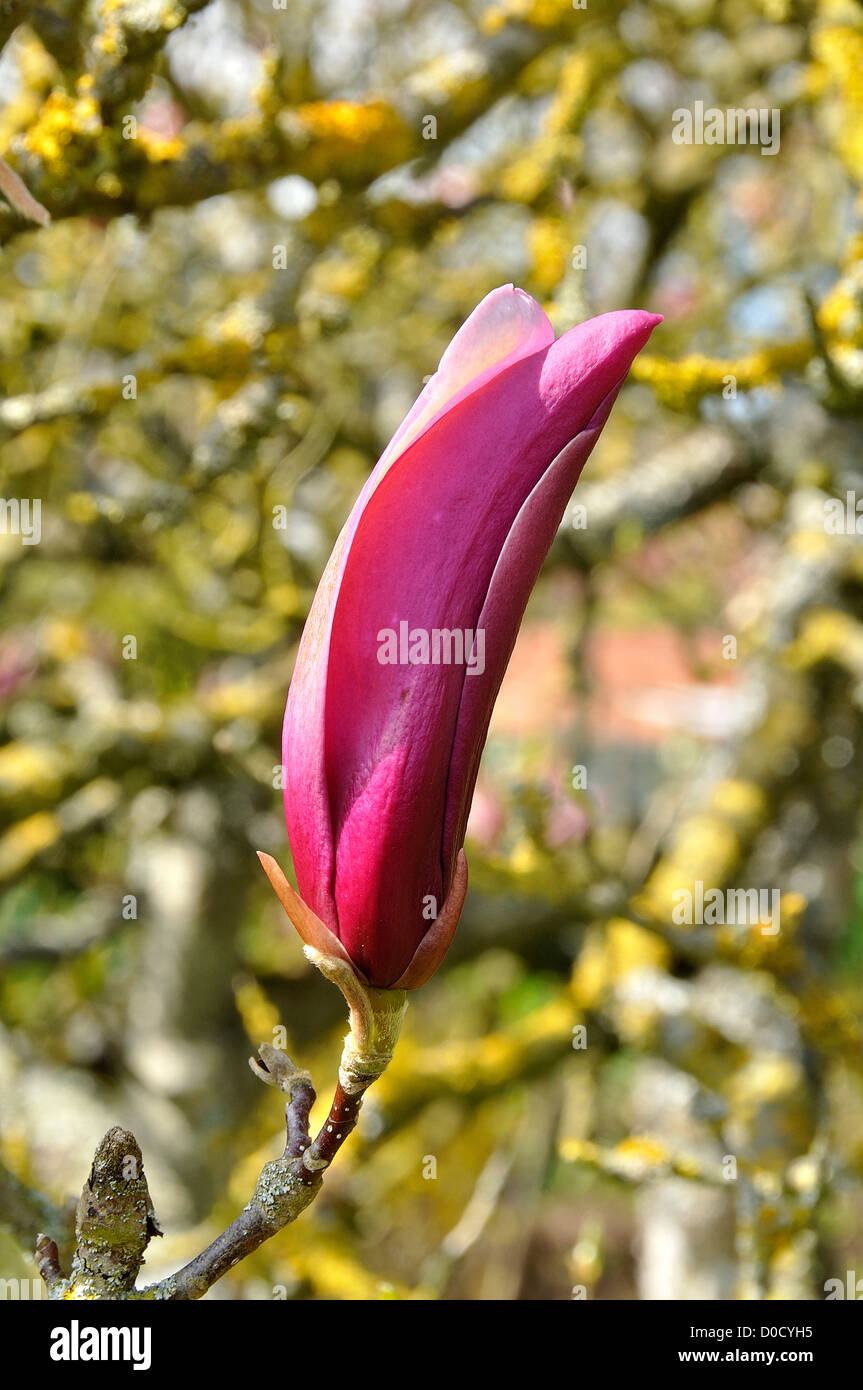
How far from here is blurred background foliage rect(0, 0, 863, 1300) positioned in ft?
3.90

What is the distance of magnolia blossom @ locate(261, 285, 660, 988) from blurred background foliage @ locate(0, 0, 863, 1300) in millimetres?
325

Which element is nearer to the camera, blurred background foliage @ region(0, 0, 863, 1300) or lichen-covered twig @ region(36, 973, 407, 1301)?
lichen-covered twig @ region(36, 973, 407, 1301)

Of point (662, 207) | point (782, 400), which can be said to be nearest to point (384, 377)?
point (662, 207)

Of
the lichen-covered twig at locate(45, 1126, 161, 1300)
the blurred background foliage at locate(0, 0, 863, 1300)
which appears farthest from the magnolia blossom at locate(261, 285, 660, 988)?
the blurred background foliage at locate(0, 0, 863, 1300)

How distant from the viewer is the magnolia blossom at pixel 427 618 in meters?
0.51

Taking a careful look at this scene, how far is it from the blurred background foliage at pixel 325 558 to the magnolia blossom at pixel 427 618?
1.07 ft

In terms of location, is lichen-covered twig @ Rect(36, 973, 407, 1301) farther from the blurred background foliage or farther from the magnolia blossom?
the blurred background foliage

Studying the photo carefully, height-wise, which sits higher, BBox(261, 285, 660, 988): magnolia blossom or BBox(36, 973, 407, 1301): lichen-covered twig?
BBox(261, 285, 660, 988): magnolia blossom

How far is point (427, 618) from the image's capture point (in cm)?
52

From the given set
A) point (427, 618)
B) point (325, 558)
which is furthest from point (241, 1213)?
point (325, 558)

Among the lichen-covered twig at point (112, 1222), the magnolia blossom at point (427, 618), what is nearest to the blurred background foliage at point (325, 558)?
the lichen-covered twig at point (112, 1222)

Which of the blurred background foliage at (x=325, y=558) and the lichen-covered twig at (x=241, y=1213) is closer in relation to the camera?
the lichen-covered twig at (x=241, y=1213)

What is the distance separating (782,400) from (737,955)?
797mm

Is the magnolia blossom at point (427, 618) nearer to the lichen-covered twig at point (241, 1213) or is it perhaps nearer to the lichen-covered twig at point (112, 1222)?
the lichen-covered twig at point (241, 1213)
